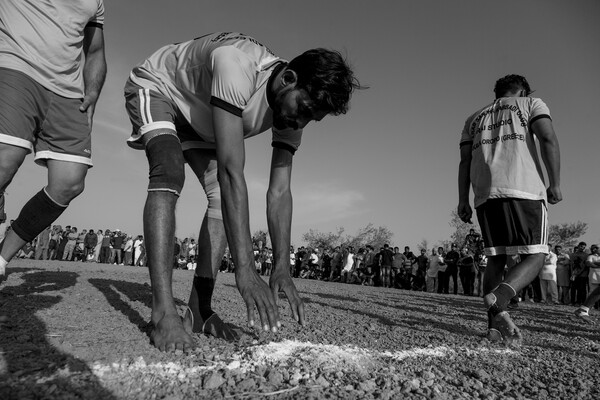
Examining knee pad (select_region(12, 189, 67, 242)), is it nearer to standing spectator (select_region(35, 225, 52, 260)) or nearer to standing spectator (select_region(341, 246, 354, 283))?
standing spectator (select_region(341, 246, 354, 283))

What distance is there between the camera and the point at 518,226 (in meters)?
3.09

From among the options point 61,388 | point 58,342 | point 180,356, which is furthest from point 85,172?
point 61,388

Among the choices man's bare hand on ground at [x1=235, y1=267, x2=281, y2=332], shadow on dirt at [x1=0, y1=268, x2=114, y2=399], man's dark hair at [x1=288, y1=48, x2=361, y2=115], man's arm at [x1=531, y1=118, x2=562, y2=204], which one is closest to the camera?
shadow on dirt at [x1=0, y1=268, x2=114, y2=399]

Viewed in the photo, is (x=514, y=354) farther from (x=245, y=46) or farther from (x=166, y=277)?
(x=245, y=46)

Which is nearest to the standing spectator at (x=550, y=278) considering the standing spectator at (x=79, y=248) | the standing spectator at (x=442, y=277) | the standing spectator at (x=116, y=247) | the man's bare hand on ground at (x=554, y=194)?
the standing spectator at (x=442, y=277)

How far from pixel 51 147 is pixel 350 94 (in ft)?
6.16

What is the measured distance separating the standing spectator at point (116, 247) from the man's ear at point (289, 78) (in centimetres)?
1975

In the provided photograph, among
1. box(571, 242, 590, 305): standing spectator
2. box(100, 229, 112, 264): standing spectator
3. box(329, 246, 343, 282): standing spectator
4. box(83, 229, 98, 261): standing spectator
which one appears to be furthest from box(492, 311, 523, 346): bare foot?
box(83, 229, 98, 261): standing spectator

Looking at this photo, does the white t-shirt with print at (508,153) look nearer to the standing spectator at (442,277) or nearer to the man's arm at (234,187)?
the man's arm at (234,187)

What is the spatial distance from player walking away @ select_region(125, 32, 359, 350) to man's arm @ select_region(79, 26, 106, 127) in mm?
516

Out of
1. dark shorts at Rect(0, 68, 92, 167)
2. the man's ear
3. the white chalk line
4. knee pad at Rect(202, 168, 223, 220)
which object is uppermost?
the man's ear

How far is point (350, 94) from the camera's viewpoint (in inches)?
83.7

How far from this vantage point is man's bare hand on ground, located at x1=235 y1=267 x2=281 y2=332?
67.2 inches

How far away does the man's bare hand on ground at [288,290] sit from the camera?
2021 mm
